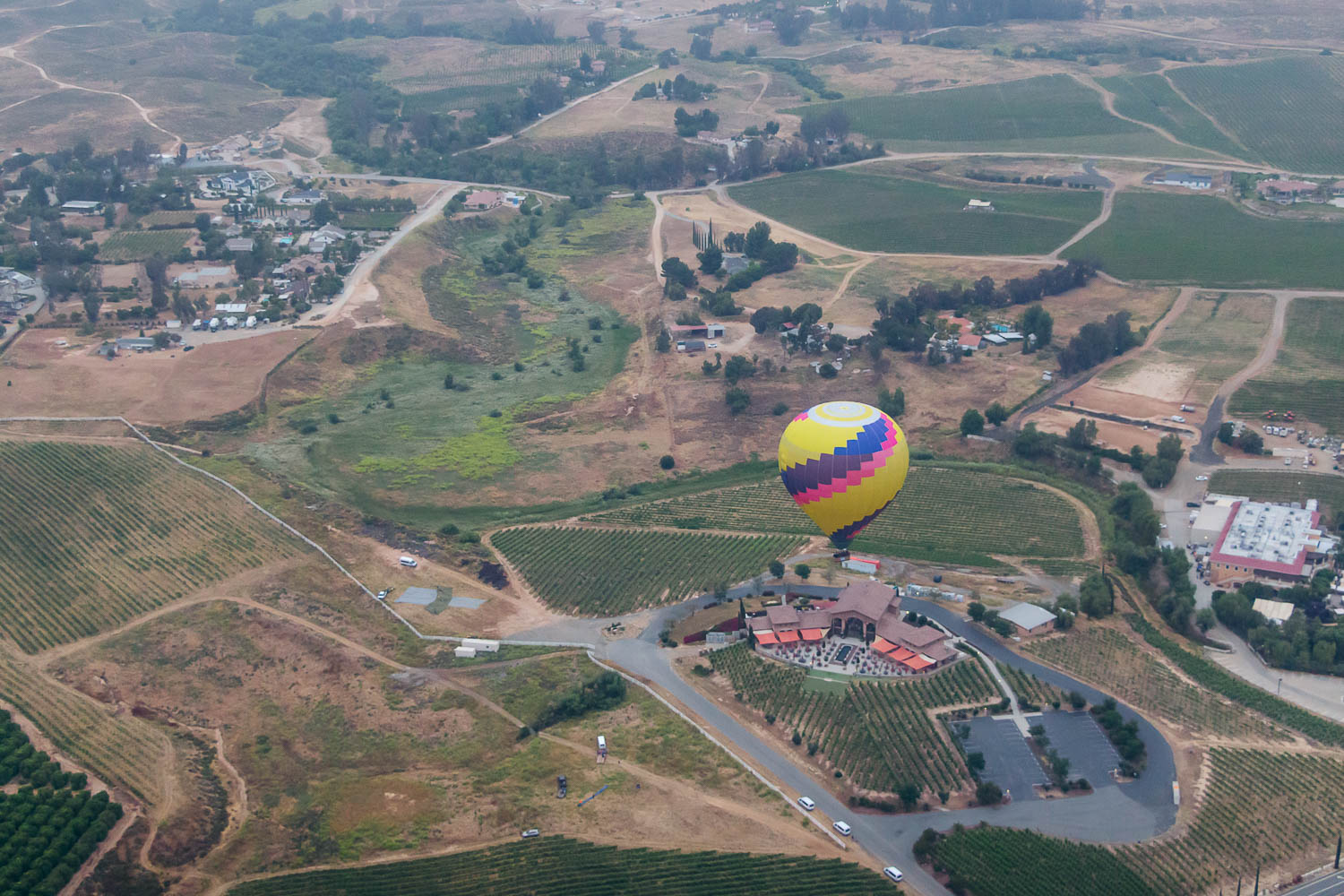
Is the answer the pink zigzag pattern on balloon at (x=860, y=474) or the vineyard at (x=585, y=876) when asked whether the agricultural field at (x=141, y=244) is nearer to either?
the pink zigzag pattern on balloon at (x=860, y=474)

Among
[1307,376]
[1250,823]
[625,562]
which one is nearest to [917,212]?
[1307,376]

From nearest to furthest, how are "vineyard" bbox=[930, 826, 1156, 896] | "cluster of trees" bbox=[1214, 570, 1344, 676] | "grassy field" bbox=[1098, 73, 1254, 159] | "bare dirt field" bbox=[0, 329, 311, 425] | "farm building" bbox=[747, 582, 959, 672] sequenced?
"vineyard" bbox=[930, 826, 1156, 896] → "farm building" bbox=[747, 582, 959, 672] → "cluster of trees" bbox=[1214, 570, 1344, 676] → "bare dirt field" bbox=[0, 329, 311, 425] → "grassy field" bbox=[1098, 73, 1254, 159]

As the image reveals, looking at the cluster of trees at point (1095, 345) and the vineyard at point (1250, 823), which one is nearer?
the vineyard at point (1250, 823)

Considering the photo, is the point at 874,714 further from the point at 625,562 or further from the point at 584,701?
the point at 625,562

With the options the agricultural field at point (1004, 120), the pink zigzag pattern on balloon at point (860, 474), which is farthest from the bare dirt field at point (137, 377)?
the agricultural field at point (1004, 120)

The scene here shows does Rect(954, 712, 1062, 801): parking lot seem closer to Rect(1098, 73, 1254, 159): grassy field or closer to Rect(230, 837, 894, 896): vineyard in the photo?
Rect(230, 837, 894, 896): vineyard

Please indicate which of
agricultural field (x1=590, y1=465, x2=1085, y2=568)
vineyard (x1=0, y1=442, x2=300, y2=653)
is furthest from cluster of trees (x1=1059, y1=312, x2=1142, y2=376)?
vineyard (x1=0, y1=442, x2=300, y2=653)
